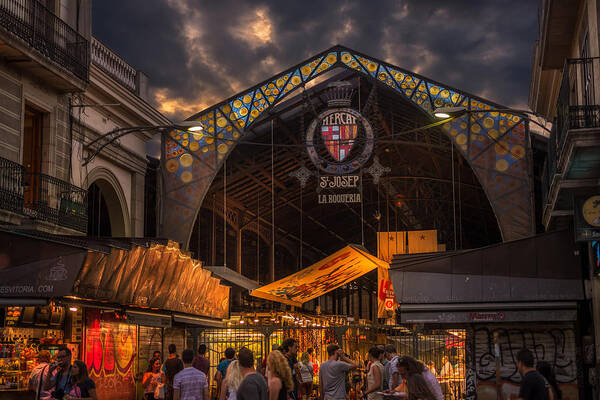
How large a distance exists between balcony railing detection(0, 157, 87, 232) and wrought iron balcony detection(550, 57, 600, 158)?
32.8 feet

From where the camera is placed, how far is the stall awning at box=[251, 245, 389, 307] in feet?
77.2

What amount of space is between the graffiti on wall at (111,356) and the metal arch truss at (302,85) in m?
4.51

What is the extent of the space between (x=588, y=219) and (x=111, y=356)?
36.4 ft

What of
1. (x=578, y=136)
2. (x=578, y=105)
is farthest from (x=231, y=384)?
(x=578, y=105)

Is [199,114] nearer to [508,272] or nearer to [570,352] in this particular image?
[508,272]

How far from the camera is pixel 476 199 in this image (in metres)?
34.0

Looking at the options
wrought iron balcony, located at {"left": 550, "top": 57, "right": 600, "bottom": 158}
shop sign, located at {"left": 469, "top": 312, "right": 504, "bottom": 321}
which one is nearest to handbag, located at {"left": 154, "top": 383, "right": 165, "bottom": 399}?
shop sign, located at {"left": 469, "top": 312, "right": 504, "bottom": 321}

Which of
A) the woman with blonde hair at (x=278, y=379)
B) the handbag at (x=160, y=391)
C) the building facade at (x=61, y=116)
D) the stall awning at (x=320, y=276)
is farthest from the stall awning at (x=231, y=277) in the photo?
the woman with blonde hair at (x=278, y=379)

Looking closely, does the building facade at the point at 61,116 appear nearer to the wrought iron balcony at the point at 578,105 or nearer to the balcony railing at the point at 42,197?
the balcony railing at the point at 42,197

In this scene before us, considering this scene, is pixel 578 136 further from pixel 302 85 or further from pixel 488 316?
pixel 302 85

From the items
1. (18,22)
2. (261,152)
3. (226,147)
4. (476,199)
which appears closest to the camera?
(18,22)

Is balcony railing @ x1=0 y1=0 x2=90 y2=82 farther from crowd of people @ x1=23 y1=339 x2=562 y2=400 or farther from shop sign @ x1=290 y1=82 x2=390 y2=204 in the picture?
crowd of people @ x1=23 y1=339 x2=562 y2=400

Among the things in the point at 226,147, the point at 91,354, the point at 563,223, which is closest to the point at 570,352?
the point at 563,223

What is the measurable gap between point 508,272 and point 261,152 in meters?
12.9
